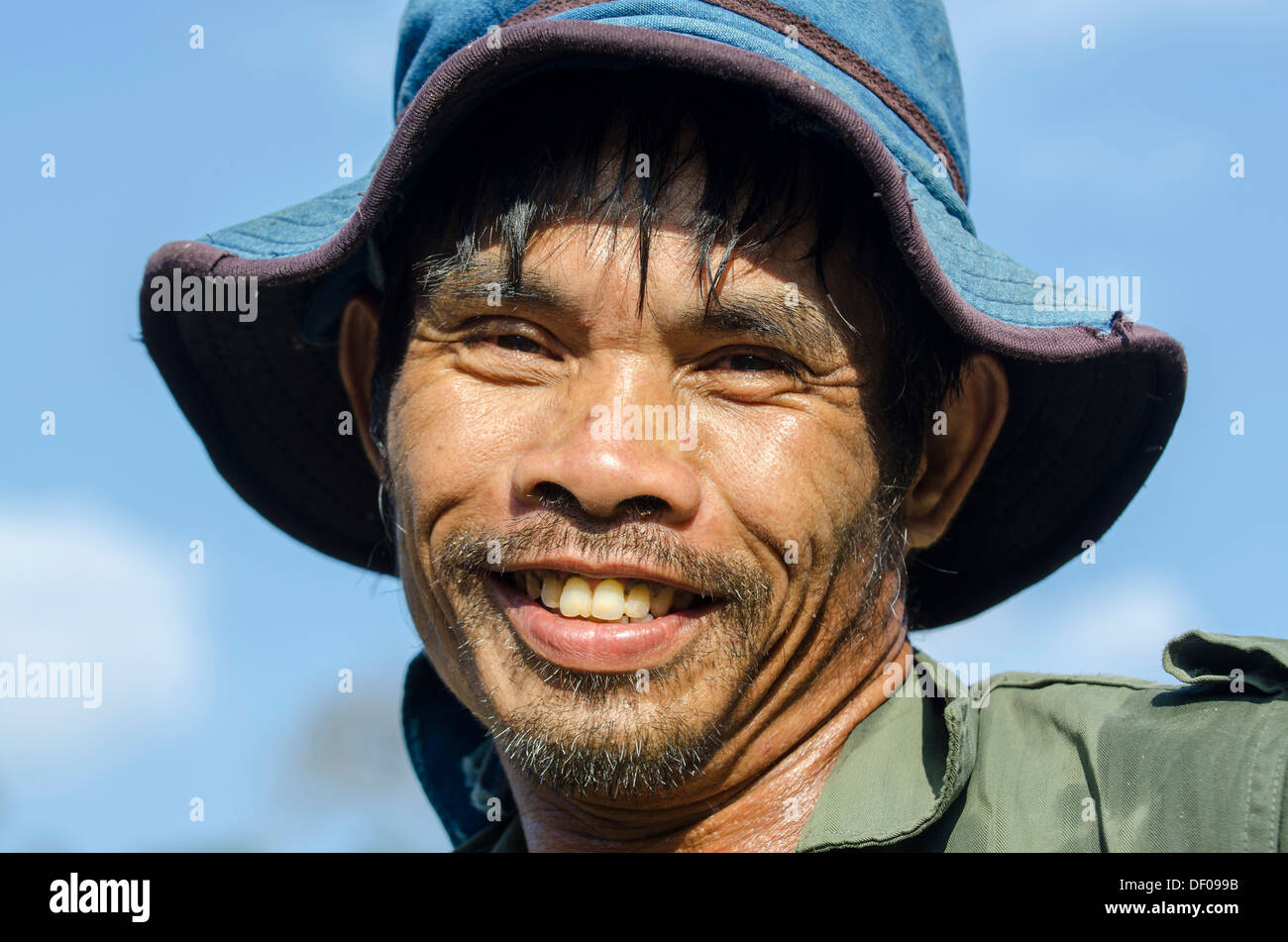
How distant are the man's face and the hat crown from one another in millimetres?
406

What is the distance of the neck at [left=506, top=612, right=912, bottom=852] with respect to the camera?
108 inches

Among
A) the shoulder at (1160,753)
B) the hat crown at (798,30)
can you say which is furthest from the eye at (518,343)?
the shoulder at (1160,753)

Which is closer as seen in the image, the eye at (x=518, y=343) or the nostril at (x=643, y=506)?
the nostril at (x=643, y=506)

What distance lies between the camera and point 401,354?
3.00 m

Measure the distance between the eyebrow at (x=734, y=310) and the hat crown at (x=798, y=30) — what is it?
44cm

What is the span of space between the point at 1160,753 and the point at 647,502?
96 centimetres

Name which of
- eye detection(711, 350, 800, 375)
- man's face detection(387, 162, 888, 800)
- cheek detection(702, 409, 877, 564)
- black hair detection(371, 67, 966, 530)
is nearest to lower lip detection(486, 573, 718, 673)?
man's face detection(387, 162, 888, 800)

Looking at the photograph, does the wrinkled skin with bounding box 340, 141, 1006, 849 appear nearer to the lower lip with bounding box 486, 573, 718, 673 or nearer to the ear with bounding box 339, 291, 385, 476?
the lower lip with bounding box 486, 573, 718, 673

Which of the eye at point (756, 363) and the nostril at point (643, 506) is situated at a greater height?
the eye at point (756, 363)

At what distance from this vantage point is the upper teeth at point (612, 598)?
8.42 ft

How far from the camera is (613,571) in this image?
8.34ft

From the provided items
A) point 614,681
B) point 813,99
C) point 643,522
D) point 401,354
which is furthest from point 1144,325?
point 401,354

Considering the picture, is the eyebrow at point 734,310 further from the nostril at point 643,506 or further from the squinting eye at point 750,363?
the nostril at point 643,506
